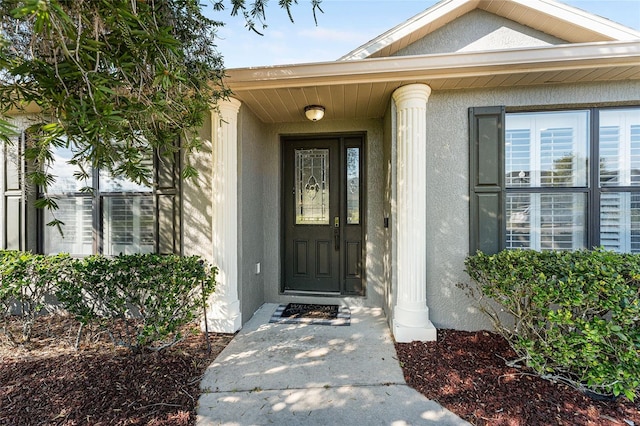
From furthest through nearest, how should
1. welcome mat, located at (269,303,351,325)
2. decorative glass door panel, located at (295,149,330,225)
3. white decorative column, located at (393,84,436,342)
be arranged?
decorative glass door panel, located at (295,149,330,225) → welcome mat, located at (269,303,351,325) → white decorative column, located at (393,84,436,342)

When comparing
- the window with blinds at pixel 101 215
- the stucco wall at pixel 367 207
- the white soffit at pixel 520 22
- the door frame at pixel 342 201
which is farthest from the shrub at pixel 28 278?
the white soffit at pixel 520 22

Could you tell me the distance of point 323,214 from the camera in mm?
3965

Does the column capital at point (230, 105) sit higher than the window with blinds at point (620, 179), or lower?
higher

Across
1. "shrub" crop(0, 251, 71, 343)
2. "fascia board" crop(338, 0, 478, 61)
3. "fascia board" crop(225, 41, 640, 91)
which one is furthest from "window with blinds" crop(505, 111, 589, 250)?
"shrub" crop(0, 251, 71, 343)

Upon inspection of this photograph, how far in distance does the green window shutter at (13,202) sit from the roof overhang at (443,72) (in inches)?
121

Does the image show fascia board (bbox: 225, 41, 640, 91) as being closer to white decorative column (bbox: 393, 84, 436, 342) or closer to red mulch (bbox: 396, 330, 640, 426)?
white decorative column (bbox: 393, 84, 436, 342)

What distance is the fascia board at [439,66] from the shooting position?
2.36 meters

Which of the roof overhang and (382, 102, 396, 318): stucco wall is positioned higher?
the roof overhang

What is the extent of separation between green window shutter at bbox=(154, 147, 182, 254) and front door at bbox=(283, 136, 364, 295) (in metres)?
1.38

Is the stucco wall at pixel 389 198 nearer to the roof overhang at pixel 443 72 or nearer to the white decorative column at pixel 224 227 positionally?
the roof overhang at pixel 443 72

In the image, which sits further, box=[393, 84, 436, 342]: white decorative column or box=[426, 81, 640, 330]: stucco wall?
box=[426, 81, 640, 330]: stucco wall

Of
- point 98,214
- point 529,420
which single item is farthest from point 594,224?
point 98,214

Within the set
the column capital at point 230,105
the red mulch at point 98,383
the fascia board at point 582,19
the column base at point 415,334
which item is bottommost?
the red mulch at point 98,383

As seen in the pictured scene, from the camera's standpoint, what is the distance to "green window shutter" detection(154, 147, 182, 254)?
3.21 m
